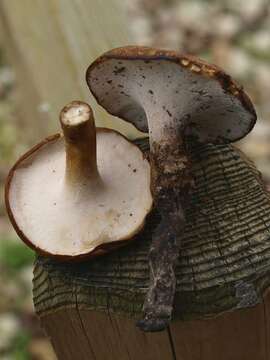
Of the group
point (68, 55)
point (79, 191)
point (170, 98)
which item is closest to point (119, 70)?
point (170, 98)

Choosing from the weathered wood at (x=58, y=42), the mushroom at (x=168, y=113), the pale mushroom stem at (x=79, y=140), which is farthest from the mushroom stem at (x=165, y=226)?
the weathered wood at (x=58, y=42)

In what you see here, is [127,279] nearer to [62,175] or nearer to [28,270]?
[62,175]

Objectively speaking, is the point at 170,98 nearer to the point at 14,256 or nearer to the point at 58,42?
the point at 58,42

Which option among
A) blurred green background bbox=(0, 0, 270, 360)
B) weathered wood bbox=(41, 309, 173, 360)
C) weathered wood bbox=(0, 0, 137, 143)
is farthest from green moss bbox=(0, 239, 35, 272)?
weathered wood bbox=(41, 309, 173, 360)

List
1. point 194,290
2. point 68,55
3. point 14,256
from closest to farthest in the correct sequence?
point 194,290
point 68,55
point 14,256

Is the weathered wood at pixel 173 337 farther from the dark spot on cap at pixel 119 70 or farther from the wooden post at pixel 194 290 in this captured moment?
the dark spot on cap at pixel 119 70

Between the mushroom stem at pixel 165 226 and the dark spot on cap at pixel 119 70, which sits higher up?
the dark spot on cap at pixel 119 70
